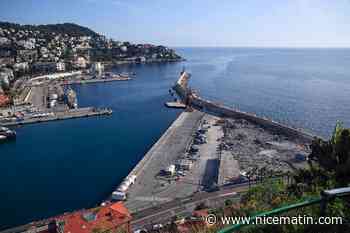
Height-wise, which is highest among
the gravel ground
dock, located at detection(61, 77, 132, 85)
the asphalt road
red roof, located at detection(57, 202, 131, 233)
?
dock, located at detection(61, 77, 132, 85)

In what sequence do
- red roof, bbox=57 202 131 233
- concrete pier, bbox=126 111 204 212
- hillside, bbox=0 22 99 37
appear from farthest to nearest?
1. hillside, bbox=0 22 99 37
2. concrete pier, bbox=126 111 204 212
3. red roof, bbox=57 202 131 233

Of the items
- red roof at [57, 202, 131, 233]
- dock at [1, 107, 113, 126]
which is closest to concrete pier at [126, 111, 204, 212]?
red roof at [57, 202, 131, 233]

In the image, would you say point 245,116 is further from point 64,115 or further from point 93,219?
point 93,219

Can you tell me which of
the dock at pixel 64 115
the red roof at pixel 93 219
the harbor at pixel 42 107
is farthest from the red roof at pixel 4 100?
the red roof at pixel 93 219

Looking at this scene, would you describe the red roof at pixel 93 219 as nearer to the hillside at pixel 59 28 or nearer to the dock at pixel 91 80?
the dock at pixel 91 80

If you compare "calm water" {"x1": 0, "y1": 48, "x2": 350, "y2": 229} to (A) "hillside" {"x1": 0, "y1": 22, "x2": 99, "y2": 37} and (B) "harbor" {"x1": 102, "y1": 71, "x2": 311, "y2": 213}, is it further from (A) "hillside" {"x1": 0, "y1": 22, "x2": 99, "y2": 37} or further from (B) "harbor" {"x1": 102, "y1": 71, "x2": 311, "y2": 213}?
(A) "hillside" {"x1": 0, "y1": 22, "x2": 99, "y2": 37}

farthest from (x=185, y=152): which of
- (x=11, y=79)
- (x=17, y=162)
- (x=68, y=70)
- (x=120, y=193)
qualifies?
(x=68, y=70)

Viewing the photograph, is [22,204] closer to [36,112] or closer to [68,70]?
[36,112]
